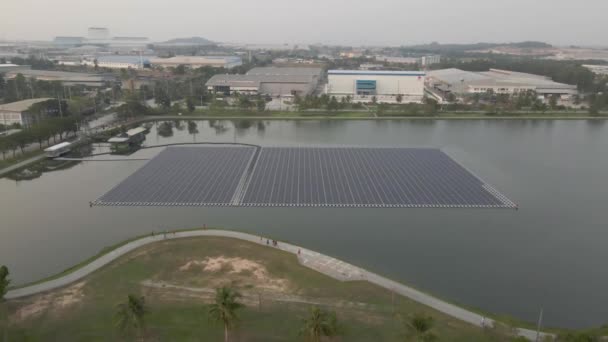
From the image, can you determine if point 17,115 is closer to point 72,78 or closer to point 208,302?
point 72,78

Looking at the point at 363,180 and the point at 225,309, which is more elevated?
the point at 225,309

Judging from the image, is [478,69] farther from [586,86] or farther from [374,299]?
[374,299]

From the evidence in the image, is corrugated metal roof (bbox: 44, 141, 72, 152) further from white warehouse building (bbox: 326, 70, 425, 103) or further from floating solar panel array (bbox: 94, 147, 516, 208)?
white warehouse building (bbox: 326, 70, 425, 103)

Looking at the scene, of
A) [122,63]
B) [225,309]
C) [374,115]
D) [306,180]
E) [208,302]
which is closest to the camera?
[225,309]

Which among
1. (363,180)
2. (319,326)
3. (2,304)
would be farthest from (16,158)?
(319,326)

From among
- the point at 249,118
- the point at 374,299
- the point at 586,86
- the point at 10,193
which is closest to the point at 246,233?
the point at 374,299

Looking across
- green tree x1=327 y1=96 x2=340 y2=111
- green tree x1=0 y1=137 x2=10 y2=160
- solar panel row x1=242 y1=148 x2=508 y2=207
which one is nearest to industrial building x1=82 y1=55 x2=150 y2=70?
green tree x1=327 y1=96 x2=340 y2=111

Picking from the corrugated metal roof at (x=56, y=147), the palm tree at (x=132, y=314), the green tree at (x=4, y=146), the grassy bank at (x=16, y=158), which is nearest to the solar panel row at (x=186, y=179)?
the corrugated metal roof at (x=56, y=147)
